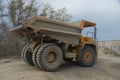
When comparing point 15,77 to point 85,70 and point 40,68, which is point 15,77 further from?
point 85,70

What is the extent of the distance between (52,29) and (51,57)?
1.41 m

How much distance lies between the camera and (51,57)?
12547 millimetres

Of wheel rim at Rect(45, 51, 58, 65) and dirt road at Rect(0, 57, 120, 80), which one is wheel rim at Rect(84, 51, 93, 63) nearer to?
dirt road at Rect(0, 57, 120, 80)

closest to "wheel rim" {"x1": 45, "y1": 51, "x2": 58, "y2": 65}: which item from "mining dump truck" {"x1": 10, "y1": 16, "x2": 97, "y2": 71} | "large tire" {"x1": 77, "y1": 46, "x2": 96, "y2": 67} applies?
"mining dump truck" {"x1": 10, "y1": 16, "x2": 97, "y2": 71}

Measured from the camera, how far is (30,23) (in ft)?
38.7

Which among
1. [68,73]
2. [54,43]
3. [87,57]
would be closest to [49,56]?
[54,43]

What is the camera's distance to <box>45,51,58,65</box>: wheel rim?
1229cm

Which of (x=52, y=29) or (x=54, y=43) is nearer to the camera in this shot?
(x=52, y=29)

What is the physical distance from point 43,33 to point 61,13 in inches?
577

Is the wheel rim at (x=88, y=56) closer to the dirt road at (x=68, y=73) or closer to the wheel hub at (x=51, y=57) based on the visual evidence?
the dirt road at (x=68, y=73)

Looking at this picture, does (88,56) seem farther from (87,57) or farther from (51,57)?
(51,57)

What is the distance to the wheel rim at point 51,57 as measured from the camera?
12.3m

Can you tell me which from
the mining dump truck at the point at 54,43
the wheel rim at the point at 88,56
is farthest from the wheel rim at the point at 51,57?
the wheel rim at the point at 88,56

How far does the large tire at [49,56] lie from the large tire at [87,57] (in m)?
1.80
